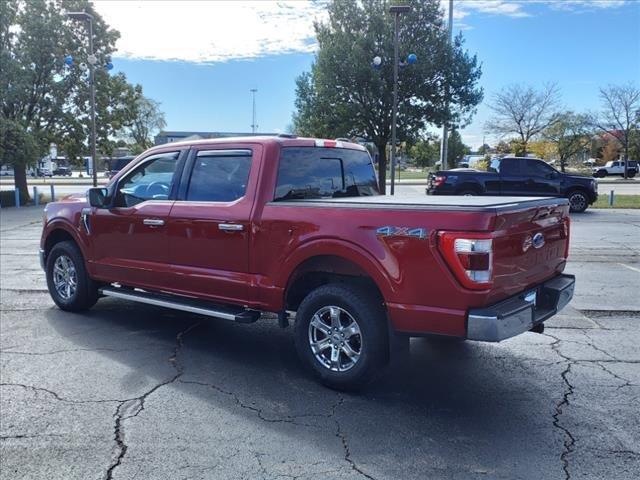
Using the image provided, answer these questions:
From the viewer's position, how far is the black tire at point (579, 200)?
63.2 ft

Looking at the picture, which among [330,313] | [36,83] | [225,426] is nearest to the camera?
[225,426]

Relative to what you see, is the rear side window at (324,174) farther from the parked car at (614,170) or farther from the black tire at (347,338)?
the parked car at (614,170)

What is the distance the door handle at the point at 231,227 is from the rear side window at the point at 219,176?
0.24 meters

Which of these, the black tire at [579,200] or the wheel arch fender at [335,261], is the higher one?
the wheel arch fender at [335,261]

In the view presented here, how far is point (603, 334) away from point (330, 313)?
3206 mm

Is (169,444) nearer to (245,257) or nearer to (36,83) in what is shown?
(245,257)

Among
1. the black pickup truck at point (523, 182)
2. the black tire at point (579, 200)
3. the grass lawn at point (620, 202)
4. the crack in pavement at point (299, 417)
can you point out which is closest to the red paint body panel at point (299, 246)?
the crack in pavement at point (299, 417)

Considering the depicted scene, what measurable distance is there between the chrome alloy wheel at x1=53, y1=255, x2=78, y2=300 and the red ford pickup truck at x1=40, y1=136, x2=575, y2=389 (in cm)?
12

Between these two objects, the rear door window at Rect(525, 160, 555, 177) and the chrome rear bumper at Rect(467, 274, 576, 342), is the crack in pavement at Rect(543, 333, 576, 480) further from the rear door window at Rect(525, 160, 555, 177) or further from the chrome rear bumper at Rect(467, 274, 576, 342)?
the rear door window at Rect(525, 160, 555, 177)

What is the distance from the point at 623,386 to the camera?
174 inches

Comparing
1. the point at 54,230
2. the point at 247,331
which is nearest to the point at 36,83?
the point at 54,230

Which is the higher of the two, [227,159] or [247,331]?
[227,159]

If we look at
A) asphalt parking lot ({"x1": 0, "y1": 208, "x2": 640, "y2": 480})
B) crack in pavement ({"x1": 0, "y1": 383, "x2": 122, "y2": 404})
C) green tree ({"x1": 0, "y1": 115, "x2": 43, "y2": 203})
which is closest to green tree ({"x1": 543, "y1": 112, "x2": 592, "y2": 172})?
green tree ({"x1": 0, "y1": 115, "x2": 43, "y2": 203})

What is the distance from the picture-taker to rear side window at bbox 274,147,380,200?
4969 mm
